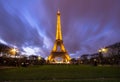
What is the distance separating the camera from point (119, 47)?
4508 inches

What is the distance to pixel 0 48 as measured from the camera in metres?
99.5

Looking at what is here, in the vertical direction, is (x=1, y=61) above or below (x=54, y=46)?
below

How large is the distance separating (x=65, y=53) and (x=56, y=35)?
1123cm

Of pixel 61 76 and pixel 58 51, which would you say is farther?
pixel 58 51

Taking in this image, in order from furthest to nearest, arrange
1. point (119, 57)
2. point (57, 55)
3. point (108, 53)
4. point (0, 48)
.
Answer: point (57, 55)
point (108, 53)
point (119, 57)
point (0, 48)

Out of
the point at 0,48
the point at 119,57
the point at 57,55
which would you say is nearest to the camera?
the point at 0,48

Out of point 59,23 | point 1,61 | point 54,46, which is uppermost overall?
point 59,23

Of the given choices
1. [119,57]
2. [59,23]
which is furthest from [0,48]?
[59,23]

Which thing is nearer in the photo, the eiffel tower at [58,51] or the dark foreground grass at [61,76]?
the dark foreground grass at [61,76]

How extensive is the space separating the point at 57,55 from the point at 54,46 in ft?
18.0

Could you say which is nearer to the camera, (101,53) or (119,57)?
(119,57)

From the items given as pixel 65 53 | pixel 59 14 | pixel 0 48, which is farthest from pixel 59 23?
pixel 0 48

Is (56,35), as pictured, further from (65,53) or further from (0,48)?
(0,48)

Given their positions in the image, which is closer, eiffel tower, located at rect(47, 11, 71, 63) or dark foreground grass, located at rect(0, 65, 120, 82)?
dark foreground grass, located at rect(0, 65, 120, 82)
